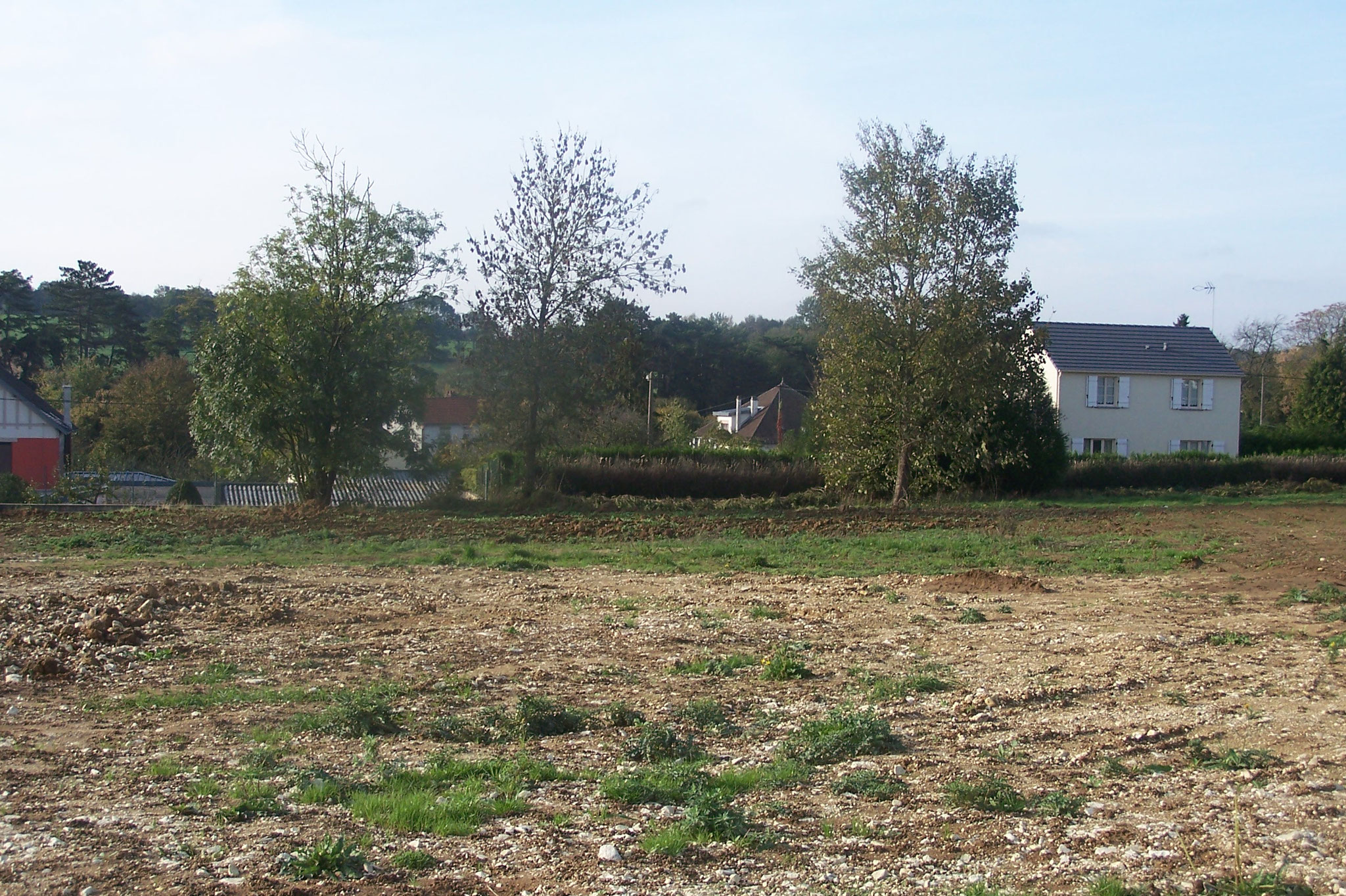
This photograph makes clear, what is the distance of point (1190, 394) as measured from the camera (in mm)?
47844

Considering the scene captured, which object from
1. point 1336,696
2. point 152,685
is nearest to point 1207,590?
point 1336,696

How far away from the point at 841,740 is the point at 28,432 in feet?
142

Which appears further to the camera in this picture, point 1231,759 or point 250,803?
point 1231,759

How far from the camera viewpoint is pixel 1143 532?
20.4 metres

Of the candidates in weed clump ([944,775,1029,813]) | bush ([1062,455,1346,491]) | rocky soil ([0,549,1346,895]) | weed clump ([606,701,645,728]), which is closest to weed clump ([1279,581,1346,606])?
rocky soil ([0,549,1346,895])

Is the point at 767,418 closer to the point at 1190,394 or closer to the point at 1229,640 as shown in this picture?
the point at 1190,394

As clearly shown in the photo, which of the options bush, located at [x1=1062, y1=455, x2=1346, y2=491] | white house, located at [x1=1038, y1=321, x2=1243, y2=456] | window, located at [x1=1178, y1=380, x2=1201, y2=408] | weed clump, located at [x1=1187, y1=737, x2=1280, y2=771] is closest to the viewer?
weed clump, located at [x1=1187, y1=737, x2=1280, y2=771]

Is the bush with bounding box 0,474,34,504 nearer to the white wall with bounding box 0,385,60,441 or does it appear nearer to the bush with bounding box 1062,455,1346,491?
the white wall with bounding box 0,385,60,441

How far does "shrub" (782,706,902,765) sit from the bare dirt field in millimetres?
21

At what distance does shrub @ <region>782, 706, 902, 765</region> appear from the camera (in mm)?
5992

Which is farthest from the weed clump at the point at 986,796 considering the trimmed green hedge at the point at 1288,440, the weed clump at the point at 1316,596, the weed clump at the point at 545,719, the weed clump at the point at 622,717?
the trimmed green hedge at the point at 1288,440

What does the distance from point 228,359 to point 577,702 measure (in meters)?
22.2

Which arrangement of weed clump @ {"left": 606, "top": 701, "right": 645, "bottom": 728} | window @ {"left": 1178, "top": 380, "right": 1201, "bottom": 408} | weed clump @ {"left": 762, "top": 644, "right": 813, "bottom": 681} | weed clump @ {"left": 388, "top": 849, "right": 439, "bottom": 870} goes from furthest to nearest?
window @ {"left": 1178, "top": 380, "right": 1201, "bottom": 408}, weed clump @ {"left": 762, "top": 644, "right": 813, "bottom": 681}, weed clump @ {"left": 606, "top": 701, "right": 645, "bottom": 728}, weed clump @ {"left": 388, "top": 849, "right": 439, "bottom": 870}

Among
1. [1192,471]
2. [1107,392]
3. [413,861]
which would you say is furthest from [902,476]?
[413,861]
